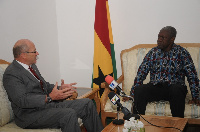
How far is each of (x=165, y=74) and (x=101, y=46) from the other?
1123 millimetres

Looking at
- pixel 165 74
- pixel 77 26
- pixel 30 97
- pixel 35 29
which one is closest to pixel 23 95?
pixel 30 97

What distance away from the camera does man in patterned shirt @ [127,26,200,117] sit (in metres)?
3.10

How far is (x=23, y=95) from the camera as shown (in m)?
2.32

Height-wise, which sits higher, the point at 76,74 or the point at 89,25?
the point at 89,25

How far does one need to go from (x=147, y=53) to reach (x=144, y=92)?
2.07ft

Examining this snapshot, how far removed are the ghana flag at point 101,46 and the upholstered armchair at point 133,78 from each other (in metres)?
0.27

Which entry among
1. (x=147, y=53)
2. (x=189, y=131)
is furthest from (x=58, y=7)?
(x=189, y=131)

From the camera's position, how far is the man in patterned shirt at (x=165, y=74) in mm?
3098

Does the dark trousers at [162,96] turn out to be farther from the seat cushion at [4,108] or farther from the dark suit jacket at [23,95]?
the seat cushion at [4,108]

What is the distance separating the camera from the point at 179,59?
10.7 ft

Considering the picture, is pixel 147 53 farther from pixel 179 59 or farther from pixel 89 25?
pixel 89 25

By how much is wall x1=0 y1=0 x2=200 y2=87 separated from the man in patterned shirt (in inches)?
24.5

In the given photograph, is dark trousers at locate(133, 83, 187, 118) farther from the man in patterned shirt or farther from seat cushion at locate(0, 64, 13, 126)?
seat cushion at locate(0, 64, 13, 126)

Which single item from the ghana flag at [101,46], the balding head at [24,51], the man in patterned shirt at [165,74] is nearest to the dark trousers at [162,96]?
the man in patterned shirt at [165,74]
